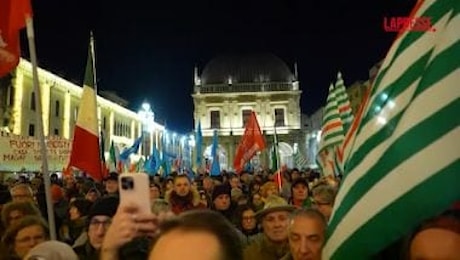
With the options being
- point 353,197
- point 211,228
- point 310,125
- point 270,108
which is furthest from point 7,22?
point 310,125

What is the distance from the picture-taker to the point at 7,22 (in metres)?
6.64

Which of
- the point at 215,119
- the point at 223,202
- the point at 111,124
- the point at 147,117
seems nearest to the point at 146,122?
the point at 147,117

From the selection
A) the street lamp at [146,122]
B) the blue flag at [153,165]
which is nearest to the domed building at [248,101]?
the street lamp at [146,122]

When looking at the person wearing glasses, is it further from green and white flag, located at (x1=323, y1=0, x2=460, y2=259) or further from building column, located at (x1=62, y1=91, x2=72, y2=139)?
building column, located at (x1=62, y1=91, x2=72, y2=139)

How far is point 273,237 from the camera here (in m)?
5.79

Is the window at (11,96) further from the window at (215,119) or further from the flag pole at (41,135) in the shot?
the window at (215,119)

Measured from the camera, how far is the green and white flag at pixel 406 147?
2631mm

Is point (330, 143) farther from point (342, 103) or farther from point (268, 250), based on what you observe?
point (268, 250)

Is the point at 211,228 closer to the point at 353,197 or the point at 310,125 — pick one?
the point at 353,197

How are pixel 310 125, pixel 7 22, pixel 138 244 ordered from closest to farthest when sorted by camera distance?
pixel 138 244, pixel 7 22, pixel 310 125

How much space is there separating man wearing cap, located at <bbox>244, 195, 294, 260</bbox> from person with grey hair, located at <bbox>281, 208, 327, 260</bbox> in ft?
4.42

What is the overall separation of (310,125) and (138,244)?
111114 mm

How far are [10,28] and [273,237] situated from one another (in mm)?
3798

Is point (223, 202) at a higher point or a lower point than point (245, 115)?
lower
